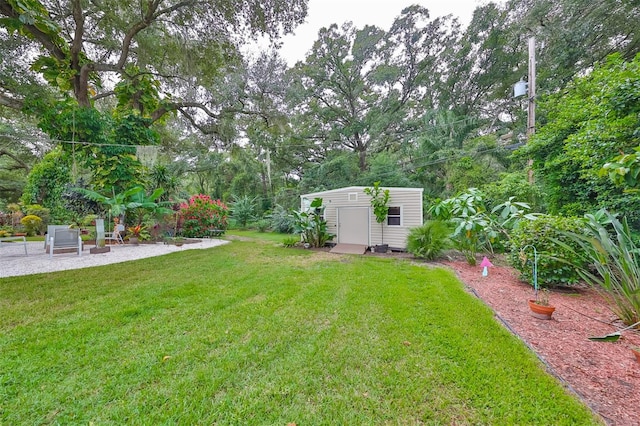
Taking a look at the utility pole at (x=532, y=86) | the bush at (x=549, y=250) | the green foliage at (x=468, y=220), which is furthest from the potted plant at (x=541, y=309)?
the utility pole at (x=532, y=86)

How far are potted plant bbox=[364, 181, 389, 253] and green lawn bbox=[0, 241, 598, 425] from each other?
14.1ft

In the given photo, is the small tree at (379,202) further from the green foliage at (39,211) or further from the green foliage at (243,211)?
the green foliage at (39,211)

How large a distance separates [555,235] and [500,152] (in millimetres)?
9124

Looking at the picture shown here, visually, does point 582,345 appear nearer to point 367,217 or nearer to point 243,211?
point 367,217

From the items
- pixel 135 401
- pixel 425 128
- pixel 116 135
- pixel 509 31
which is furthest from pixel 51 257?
pixel 509 31

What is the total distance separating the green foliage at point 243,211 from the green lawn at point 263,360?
12.7 m

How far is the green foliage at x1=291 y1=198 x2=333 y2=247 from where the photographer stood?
883cm

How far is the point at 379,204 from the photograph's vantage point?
315 inches

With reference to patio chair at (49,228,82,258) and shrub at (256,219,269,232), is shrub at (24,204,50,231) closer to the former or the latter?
patio chair at (49,228,82,258)

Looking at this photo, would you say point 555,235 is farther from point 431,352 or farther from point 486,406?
Answer: point 486,406

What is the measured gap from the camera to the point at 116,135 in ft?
27.6

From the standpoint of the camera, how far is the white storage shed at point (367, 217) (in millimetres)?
7995

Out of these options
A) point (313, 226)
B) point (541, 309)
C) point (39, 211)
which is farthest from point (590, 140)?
point (39, 211)

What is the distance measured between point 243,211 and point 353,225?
1028 cm
